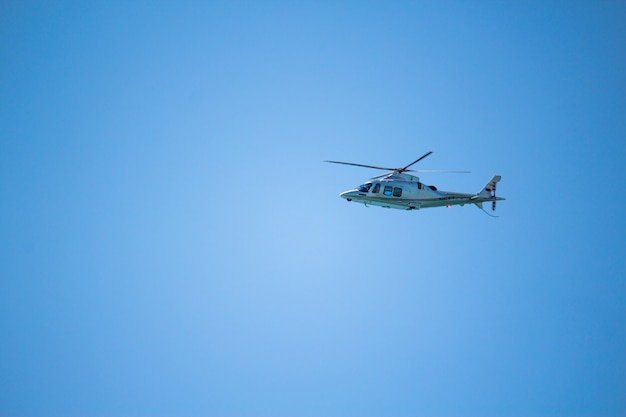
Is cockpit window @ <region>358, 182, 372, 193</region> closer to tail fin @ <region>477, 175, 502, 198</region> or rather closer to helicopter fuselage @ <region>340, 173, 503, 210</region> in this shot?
helicopter fuselage @ <region>340, 173, 503, 210</region>

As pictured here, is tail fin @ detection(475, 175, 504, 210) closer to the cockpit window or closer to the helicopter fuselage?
the helicopter fuselage

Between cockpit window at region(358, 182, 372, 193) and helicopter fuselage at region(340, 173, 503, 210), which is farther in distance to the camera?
cockpit window at region(358, 182, 372, 193)

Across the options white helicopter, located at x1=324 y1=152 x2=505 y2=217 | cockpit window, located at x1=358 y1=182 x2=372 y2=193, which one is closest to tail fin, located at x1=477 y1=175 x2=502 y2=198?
white helicopter, located at x1=324 y1=152 x2=505 y2=217

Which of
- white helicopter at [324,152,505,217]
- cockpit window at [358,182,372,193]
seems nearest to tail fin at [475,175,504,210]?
white helicopter at [324,152,505,217]

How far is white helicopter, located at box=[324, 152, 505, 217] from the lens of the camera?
36.7 metres

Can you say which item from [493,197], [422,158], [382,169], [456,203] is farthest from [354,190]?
[493,197]

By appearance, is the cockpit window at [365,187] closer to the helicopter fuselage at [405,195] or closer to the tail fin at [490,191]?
the helicopter fuselage at [405,195]

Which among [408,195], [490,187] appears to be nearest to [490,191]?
[490,187]

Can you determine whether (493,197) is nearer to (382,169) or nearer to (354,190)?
(382,169)

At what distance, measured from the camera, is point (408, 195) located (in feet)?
122

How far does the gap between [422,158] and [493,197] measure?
9.17m

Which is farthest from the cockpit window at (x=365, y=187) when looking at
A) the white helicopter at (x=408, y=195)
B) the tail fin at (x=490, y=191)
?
the tail fin at (x=490, y=191)

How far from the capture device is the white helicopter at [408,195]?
36.7 metres

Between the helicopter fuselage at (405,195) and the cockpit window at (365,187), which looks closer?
the helicopter fuselage at (405,195)
